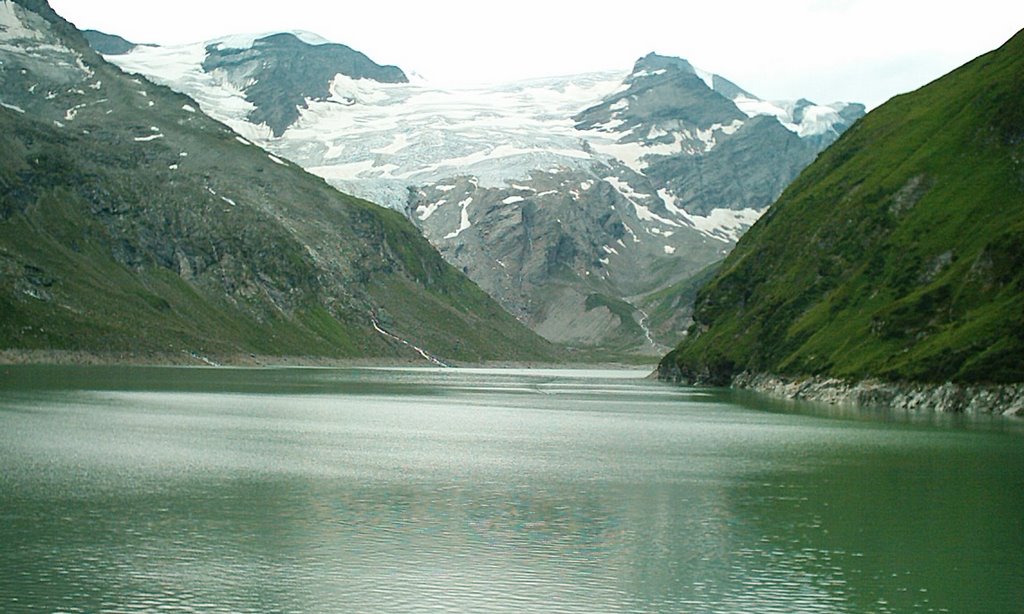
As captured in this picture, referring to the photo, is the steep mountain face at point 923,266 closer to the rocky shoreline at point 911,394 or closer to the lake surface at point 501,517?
the rocky shoreline at point 911,394

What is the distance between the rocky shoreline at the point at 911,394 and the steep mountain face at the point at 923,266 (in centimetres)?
119

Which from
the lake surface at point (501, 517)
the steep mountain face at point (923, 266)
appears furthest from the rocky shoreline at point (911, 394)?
the lake surface at point (501, 517)

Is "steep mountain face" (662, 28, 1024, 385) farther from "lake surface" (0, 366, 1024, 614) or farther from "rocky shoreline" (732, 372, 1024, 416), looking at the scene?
"lake surface" (0, 366, 1024, 614)

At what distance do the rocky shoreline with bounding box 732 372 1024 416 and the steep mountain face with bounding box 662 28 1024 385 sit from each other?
1.19 m

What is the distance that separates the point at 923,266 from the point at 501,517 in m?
118

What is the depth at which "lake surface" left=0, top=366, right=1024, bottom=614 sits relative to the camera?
125ft

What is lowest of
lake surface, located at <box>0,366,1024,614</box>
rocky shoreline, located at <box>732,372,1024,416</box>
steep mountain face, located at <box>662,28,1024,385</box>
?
lake surface, located at <box>0,366,1024,614</box>

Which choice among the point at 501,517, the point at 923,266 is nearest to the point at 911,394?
the point at 923,266

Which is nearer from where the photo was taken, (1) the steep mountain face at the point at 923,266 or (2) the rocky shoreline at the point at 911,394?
(2) the rocky shoreline at the point at 911,394

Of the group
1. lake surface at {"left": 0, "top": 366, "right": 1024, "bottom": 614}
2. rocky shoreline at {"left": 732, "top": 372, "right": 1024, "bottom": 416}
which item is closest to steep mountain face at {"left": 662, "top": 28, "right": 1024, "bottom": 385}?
rocky shoreline at {"left": 732, "top": 372, "right": 1024, "bottom": 416}

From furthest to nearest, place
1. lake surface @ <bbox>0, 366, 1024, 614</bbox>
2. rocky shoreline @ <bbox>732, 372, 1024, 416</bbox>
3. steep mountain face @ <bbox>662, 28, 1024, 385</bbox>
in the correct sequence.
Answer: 1. steep mountain face @ <bbox>662, 28, 1024, 385</bbox>
2. rocky shoreline @ <bbox>732, 372, 1024, 416</bbox>
3. lake surface @ <bbox>0, 366, 1024, 614</bbox>

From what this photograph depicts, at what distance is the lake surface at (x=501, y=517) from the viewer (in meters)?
38.0

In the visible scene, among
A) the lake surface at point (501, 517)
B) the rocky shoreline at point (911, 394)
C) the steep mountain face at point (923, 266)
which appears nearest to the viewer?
the lake surface at point (501, 517)

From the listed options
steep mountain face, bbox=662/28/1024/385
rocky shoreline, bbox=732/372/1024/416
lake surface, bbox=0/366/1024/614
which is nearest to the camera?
lake surface, bbox=0/366/1024/614
